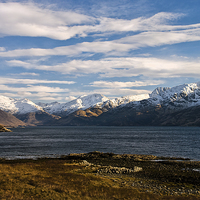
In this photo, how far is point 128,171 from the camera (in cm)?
4553

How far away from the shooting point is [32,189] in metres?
27.1

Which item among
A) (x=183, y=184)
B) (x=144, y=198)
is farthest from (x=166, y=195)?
(x=183, y=184)

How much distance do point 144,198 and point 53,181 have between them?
1349 cm

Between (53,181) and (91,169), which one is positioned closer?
(53,181)

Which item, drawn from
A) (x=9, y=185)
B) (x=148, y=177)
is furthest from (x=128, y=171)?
(x=9, y=185)

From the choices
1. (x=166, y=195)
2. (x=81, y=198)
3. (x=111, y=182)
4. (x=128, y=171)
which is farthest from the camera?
(x=128, y=171)

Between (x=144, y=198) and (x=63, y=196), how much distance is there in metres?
9.44

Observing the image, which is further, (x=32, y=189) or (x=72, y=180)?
(x=72, y=180)

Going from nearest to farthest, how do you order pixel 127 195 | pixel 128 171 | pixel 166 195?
pixel 127 195, pixel 166 195, pixel 128 171

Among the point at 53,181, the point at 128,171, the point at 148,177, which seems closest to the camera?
the point at 53,181

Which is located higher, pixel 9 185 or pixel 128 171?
pixel 9 185

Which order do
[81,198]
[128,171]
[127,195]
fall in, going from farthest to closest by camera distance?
[128,171] < [127,195] < [81,198]

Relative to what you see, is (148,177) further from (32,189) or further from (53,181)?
(32,189)

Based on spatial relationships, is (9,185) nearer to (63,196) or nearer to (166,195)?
(63,196)
